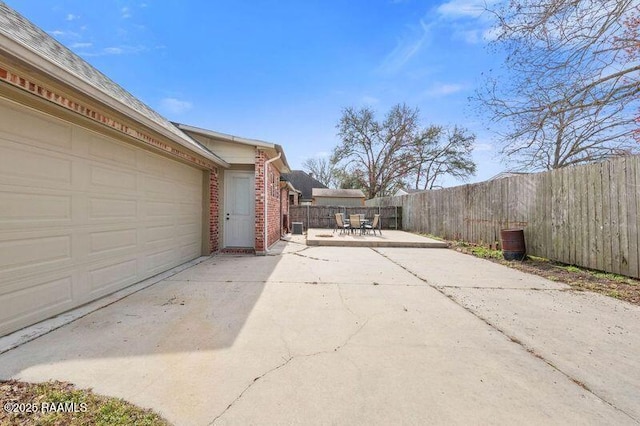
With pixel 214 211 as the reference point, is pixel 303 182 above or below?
above

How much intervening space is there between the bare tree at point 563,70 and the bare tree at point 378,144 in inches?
830

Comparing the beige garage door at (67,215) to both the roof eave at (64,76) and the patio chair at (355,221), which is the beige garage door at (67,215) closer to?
the roof eave at (64,76)

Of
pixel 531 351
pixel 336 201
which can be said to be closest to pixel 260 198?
pixel 531 351

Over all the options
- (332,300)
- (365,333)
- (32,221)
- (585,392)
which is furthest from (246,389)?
(32,221)

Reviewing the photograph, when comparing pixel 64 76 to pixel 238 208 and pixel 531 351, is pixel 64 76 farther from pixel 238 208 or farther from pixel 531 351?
pixel 238 208

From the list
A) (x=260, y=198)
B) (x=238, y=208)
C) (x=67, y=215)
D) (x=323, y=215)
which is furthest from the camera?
(x=323, y=215)

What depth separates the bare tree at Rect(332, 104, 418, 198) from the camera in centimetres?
2647

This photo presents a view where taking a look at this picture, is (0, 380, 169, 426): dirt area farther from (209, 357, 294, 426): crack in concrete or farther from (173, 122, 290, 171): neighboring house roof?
(173, 122, 290, 171): neighboring house roof

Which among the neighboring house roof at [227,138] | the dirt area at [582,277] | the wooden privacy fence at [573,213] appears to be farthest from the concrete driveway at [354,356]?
the neighboring house roof at [227,138]

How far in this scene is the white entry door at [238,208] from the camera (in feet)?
26.1

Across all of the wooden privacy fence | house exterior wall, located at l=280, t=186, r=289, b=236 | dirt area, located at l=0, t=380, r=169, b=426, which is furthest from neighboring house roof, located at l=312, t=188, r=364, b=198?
dirt area, located at l=0, t=380, r=169, b=426

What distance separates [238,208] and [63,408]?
6.52 meters

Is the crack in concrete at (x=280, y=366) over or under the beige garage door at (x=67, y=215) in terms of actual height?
under

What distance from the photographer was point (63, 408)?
167 cm
